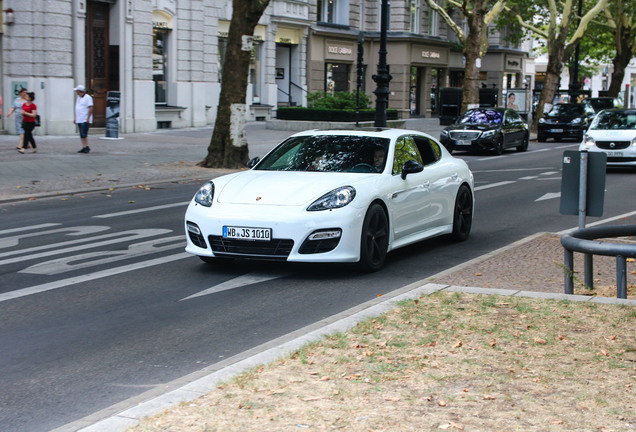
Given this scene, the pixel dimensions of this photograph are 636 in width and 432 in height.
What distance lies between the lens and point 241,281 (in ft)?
28.6

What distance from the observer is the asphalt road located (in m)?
5.58

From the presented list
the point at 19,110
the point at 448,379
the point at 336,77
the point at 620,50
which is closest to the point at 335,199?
the point at 448,379

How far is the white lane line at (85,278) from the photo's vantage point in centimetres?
801

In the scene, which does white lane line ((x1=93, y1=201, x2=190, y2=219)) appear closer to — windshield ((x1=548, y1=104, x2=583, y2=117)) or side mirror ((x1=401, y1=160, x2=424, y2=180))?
side mirror ((x1=401, y1=160, x2=424, y2=180))

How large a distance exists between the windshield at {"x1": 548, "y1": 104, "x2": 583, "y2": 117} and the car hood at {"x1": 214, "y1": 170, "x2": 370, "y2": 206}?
29547mm

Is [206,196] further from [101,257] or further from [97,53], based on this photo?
[97,53]

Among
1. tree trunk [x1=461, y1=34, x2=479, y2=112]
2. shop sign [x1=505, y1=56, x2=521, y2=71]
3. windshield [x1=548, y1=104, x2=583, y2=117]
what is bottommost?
windshield [x1=548, y1=104, x2=583, y2=117]

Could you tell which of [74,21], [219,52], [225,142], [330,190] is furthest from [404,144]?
[219,52]

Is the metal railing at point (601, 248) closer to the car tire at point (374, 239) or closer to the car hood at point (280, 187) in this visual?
the car tire at point (374, 239)

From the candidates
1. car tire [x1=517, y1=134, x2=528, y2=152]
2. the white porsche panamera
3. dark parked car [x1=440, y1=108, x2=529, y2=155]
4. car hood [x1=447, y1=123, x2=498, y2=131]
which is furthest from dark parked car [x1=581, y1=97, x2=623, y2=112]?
the white porsche panamera

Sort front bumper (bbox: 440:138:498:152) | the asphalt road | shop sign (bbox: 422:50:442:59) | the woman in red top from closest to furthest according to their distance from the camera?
1. the asphalt road
2. the woman in red top
3. front bumper (bbox: 440:138:498:152)
4. shop sign (bbox: 422:50:442:59)

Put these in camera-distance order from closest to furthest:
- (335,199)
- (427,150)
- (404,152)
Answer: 1. (335,199)
2. (404,152)
3. (427,150)

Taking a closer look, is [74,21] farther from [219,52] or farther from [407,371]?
[407,371]

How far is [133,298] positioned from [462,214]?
4851 mm
